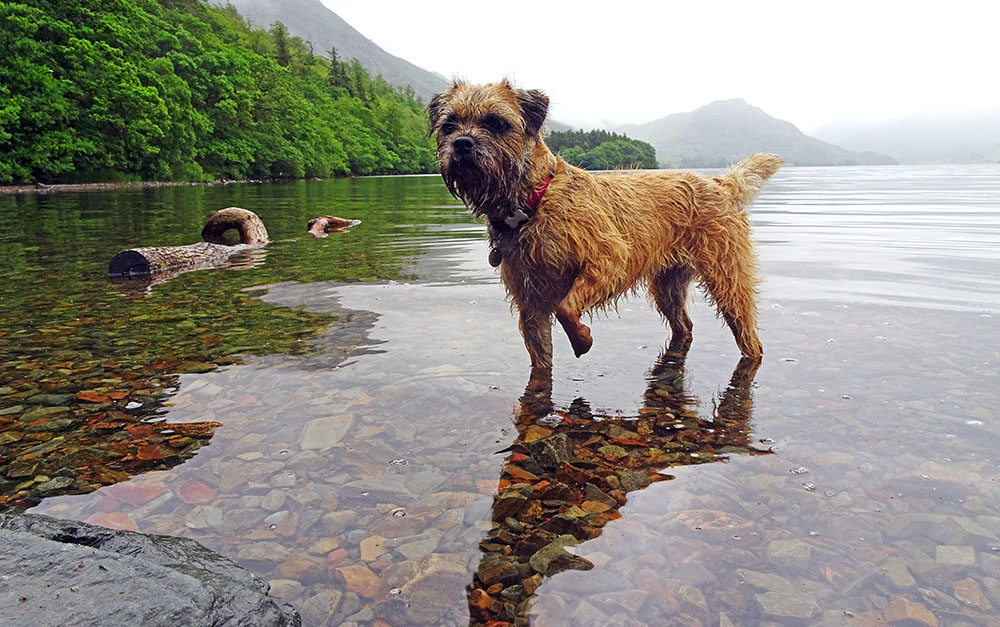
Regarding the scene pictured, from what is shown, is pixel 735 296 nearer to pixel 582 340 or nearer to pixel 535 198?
pixel 582 340

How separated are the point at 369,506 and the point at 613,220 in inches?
140

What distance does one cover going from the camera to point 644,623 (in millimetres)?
2637

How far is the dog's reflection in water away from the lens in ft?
9.70

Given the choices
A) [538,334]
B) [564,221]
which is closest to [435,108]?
[564,221]

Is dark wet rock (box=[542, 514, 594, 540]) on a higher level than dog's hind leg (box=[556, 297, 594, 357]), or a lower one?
lower

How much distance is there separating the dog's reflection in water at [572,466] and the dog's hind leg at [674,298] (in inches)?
50.1

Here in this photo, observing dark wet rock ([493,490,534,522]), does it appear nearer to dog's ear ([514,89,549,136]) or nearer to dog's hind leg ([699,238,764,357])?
dog's ear ([514,89,549,136])

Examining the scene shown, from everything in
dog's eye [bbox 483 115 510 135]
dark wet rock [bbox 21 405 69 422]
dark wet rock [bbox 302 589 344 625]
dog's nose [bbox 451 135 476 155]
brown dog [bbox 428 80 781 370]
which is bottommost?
dark wet rock [bbox 302 589 344 625]

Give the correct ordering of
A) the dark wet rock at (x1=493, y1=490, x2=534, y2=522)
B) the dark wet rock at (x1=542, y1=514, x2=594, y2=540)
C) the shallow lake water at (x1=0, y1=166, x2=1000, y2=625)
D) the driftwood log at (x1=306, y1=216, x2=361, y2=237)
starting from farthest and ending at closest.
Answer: the driftwood log at (x1=306, y1=216, x2=361, y2=237) → the dark wet rock at (x1=493, y1=490, x2=534, y2=522) → the dark wet rock at (x1=542, y1=514, x2=594, y2=540) → the shallow lake water at (x1=0, y1=166, x2=1000, y2=625)

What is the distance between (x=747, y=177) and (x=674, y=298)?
1.58 m

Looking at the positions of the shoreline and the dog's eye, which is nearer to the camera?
the dog's eye

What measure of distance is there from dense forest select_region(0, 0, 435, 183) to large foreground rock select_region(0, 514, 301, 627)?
4580 centimetres

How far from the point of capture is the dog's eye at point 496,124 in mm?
5215

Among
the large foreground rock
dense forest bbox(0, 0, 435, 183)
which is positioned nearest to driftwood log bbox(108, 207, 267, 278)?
the large foreground rock
